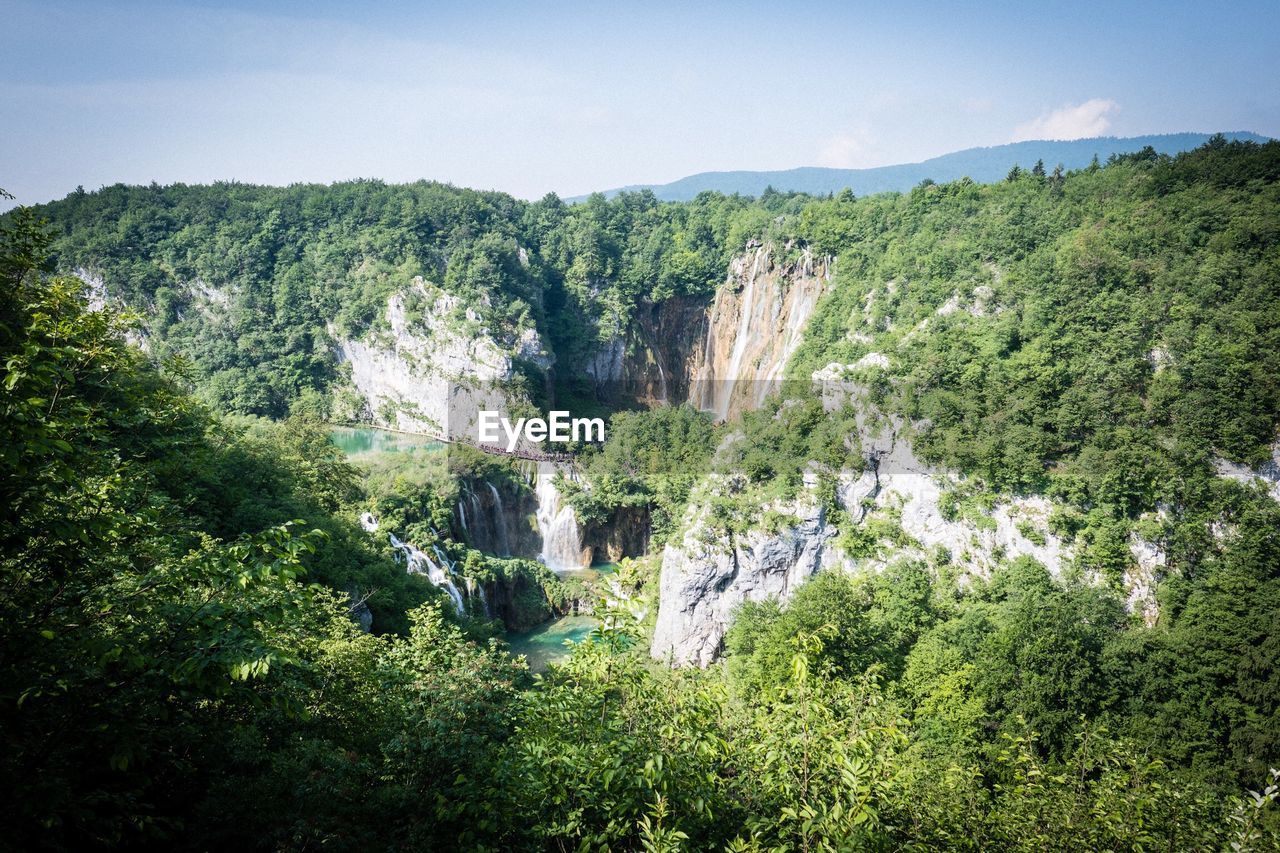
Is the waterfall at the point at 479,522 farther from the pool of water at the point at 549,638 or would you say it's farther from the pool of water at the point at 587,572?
the pool of water at the point at 549,638

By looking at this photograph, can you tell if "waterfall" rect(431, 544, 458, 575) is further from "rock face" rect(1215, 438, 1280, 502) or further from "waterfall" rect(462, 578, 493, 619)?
"rock face" rect(1215, 438, 1280, 502)

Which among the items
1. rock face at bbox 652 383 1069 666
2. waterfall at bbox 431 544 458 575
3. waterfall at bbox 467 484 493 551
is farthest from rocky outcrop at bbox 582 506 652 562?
rock face at bbox 652 383 1069 666

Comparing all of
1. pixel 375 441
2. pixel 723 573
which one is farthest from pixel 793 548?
pixel 375 441

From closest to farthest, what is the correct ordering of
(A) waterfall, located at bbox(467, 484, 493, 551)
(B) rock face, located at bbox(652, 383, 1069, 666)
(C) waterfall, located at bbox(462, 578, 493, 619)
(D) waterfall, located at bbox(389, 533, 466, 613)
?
(D) waterfall, located at bbox(389, 533, 466, 613) → (B) rock face, located at bbox(652, 383, 1069, 666) → (C) waterfall, located at bbox(462, 578, 493, 619) → (A) waterfall, located at bbox(467, 484, 493, 551)

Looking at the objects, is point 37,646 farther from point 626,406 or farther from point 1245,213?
point 626,406

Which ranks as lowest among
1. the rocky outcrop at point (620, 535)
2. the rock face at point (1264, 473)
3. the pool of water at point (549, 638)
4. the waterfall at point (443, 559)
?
the pool of water at point (549, 638)

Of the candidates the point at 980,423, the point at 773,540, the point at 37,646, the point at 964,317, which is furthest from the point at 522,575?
the point at 37,646

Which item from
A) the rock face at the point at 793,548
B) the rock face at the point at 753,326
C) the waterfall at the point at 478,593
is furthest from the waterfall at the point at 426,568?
the rock face at the point at 753,326
